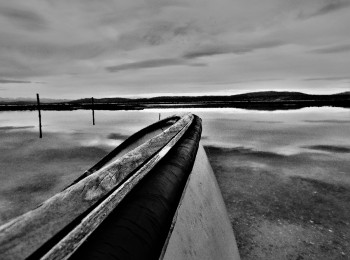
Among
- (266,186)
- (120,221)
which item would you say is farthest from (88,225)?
(266,186)

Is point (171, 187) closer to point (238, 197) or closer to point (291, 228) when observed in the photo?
point (291, 228)

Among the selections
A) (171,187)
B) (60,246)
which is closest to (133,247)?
(60,246)

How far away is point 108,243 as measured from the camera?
76cm

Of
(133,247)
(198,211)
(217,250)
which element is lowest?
(217,250)

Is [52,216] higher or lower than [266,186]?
higher

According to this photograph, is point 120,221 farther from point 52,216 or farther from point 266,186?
point 266,186

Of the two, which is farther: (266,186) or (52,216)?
(266,186)

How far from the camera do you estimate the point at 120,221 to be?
2.87 ft

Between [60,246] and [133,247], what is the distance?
217mm

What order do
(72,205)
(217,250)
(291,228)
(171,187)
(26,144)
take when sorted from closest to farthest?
(72,205) < (171,187) < (217,250) < (291,228) < (26,144)

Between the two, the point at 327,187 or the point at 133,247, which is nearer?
the point at 133,247

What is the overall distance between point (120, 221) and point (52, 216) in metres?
0.24

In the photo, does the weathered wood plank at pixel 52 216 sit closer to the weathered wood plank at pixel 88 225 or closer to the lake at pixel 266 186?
the weathered wood plank at pixel 88 225

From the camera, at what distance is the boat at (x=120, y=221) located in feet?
2.38
